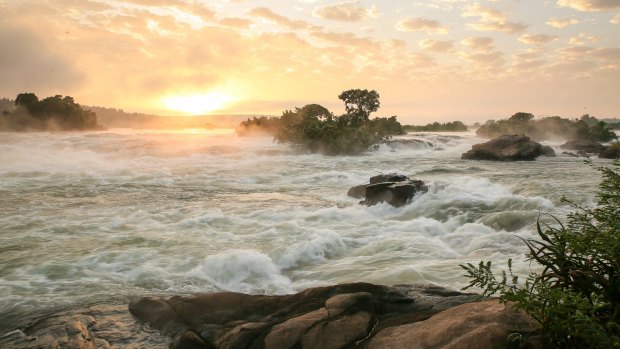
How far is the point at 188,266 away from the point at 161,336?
11.7ft

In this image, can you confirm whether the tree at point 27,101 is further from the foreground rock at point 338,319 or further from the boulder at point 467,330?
the boulder at point 467,330

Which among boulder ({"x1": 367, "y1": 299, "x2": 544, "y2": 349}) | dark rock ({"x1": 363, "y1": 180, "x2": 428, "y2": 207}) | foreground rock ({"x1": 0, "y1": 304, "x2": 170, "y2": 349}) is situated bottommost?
foreground rock ({"x1": 0, "y1": 304, "x2": 170, "y2": 349})

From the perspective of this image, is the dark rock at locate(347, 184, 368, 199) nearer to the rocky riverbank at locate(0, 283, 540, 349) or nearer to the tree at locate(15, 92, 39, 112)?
the rocky riverbank at locate(0, 283, 540, 349)

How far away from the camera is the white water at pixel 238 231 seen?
319 inches

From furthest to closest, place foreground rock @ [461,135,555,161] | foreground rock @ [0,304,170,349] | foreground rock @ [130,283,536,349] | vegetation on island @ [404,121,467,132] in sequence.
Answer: vegetation on island @ [404,121,467,132] → foreground rock @ [461,135,555,161] → foreground rock @ [0,304,170,349] → foreground rock @ [130,283,536,349]

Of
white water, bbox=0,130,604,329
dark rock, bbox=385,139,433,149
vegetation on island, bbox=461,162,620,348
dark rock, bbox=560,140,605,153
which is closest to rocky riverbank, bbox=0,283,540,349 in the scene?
vegetation on island, bbox=461,162,620,348

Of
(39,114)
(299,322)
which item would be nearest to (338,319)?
(299,322)

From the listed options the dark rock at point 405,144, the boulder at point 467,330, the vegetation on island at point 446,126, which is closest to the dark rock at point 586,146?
the dark rock at point 405,144

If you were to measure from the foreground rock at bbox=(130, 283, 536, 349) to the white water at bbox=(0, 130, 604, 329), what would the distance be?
2062 millimetres

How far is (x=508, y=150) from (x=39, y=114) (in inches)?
2315

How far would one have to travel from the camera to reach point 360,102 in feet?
191

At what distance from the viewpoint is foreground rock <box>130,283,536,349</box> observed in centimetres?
390

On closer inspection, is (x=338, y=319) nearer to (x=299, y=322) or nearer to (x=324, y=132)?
(x=299, y=322)

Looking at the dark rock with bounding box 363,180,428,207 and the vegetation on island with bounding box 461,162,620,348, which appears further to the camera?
the dark rock with bounding box 363,180,428,207
